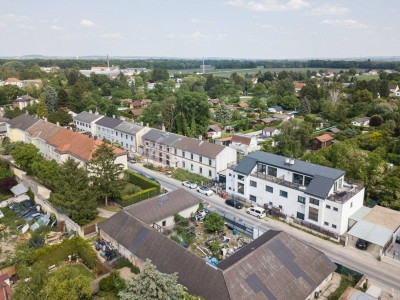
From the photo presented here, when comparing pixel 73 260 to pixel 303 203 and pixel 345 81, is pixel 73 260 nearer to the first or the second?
pixel 303 203

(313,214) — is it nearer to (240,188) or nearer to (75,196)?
(240,188)

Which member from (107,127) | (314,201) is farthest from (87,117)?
(314,201)

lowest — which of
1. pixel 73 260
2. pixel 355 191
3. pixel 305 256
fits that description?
pixel 73 260

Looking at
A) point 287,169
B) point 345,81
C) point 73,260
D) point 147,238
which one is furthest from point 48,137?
point 345,81

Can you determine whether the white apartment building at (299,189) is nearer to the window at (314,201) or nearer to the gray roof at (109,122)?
the window at (314,201)

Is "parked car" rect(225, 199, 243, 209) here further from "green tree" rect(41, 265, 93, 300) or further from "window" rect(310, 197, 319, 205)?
"green tree" rect(41, 265, 93, 300)

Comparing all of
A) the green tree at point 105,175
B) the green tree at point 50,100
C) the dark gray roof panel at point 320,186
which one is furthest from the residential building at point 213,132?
the green tree at point 50,100
